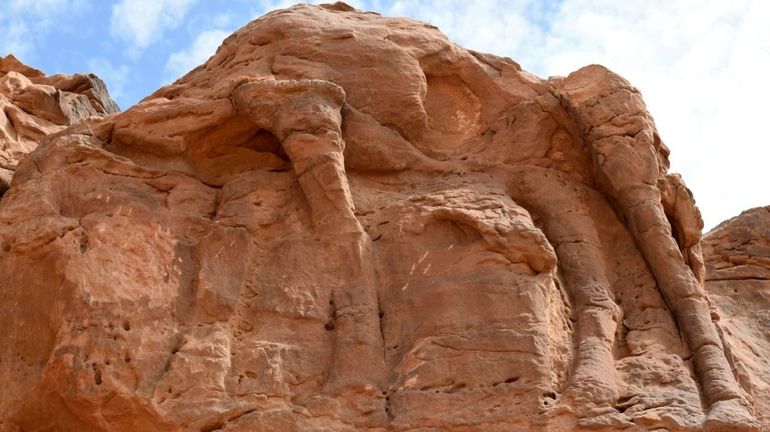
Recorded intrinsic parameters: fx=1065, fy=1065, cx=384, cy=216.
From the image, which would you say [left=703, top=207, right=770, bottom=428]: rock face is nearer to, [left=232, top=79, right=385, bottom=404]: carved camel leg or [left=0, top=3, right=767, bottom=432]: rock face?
[left=0, top=3, right=767, bottom=432]: rock face

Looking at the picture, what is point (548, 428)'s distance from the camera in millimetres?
7699

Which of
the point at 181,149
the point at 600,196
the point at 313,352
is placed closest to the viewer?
the point at 313,352

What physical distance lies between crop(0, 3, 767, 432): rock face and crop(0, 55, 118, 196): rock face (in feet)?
6.94

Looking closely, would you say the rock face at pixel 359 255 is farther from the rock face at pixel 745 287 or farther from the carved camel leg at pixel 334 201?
the rock face at pixel 745 287

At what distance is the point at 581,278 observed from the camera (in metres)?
9.40

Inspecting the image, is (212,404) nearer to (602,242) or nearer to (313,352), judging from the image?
(313,352)

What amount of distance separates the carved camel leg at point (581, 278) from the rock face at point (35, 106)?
5189 millimetres

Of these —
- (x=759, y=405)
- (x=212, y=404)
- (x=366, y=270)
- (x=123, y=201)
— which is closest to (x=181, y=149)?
(x=123, y=201)

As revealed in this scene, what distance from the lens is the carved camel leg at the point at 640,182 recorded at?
9070mm

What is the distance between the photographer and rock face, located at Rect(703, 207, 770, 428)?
10.7m

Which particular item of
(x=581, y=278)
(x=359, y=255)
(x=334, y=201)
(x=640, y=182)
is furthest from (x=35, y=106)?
(x=640, y=182)

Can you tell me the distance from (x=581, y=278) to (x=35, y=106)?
731 centimetres

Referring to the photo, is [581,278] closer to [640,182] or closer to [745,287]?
[640,182]

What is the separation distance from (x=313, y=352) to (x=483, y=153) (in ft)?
10.2
